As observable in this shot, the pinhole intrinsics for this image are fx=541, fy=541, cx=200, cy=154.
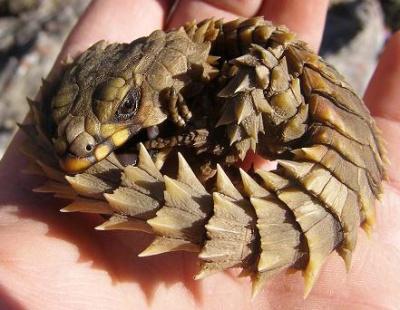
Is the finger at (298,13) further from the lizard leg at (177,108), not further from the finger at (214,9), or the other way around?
the lizard leg at (177,108)

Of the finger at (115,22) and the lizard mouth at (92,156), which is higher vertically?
the finger at (115,22)

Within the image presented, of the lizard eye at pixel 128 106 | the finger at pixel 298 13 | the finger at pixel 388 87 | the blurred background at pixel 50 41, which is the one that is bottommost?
the blurred background at pixel 50 41

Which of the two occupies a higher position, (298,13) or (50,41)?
(298,13)

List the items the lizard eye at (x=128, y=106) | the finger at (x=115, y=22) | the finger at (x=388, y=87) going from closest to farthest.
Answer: the lizard eye at (x=128, y=106) → the finger at (x=388, y=87) → the finger at (x=115, y=22)

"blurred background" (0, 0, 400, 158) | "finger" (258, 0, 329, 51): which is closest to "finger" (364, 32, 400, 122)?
"finger" (258, 0, 329, 51)

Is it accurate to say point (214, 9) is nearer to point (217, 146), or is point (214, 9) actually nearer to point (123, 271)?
point (217, 146)

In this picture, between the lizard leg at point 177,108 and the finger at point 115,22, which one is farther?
the finger at point 115,22

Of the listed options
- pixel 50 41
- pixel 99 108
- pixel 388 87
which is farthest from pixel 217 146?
pixel 50 41

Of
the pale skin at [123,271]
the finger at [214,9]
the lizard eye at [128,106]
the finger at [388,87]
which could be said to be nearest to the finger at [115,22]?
the finger at [214,9]
